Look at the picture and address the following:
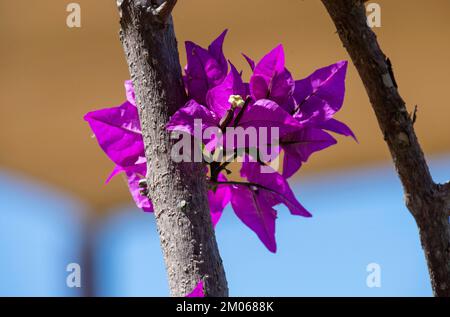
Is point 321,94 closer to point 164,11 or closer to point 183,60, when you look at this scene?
point 164,11

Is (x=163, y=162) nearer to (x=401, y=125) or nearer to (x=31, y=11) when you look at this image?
(x=401, y=125)

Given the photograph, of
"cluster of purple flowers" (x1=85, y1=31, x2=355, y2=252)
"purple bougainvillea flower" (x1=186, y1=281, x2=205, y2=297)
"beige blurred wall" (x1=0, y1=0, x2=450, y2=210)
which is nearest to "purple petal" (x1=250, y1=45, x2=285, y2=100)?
"cluster of purple flowers" (x1=85, y1=31, x2=355, y2=252)

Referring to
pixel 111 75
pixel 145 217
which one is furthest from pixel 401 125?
pixel 145 217

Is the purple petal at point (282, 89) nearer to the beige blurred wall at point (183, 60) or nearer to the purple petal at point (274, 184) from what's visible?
the purple petal at point (274, 184)

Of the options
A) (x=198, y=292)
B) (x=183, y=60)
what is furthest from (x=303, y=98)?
(x=183, y=60)

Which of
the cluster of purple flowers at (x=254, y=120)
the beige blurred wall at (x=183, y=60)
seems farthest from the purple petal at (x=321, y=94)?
the beige blurred wall at (x=183, y=60)

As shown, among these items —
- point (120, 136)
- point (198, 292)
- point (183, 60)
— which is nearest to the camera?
point (198, 292)

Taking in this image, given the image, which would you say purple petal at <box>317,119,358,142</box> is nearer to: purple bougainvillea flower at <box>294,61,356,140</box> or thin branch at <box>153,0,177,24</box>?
purple bougainvillea flower at <box>294,61,356,140</box>

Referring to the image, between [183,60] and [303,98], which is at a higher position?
[183,60]
